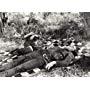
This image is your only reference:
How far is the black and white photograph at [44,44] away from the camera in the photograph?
2.44 meters

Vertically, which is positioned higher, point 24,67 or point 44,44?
point 44,44

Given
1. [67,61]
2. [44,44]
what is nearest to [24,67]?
[44,44]

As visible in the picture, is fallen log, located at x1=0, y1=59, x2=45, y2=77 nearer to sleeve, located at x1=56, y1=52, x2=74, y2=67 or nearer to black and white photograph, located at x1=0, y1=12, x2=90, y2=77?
black and white photograph, located at x1=0, y1=12, x2=90, y2=77

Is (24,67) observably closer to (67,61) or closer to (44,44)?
(44,44)

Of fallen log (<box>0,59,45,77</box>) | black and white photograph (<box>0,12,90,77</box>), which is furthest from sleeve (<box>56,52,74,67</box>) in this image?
fallen log (<box>0,59,45,77</box>)

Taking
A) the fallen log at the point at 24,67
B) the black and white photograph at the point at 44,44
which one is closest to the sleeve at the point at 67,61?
the black and white photograph at the point at 44,44

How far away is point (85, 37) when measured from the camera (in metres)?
2.44

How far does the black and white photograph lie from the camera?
96.0 inches

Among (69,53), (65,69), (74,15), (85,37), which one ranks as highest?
(74,15)

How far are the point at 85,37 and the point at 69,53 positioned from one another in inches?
8.4

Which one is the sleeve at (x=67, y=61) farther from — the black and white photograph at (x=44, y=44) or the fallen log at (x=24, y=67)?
the fallen log at (x=24, y=67)

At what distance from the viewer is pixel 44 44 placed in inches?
97.0
